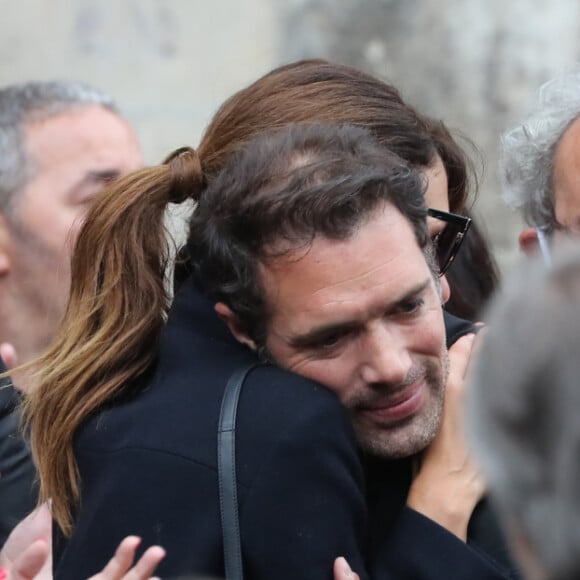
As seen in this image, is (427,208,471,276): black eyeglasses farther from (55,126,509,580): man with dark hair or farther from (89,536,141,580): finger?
(89,536,141,580): finger

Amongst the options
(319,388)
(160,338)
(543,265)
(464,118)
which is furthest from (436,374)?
(464,118)

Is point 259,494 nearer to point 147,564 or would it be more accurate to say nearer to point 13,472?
point 147,564

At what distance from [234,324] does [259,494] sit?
1.37ft

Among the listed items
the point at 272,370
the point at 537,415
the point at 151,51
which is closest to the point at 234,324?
the point at 272,370

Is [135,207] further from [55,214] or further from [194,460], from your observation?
[55,214]

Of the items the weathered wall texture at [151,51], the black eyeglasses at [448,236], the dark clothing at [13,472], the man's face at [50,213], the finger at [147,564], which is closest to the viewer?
the finger at [147,564]

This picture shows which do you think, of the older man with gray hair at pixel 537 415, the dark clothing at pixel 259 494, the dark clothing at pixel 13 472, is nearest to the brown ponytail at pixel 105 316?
the dark clothing at pixel 259 494

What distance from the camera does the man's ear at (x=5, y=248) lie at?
3.55m

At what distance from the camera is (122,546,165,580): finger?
6.23 feet

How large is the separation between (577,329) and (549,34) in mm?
5067

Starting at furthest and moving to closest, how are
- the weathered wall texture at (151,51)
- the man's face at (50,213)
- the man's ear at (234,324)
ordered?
the weathered wall texture at (151,51) < the man's face at (50,213) < the man's ear at (234,324)

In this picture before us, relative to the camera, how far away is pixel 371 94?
8.91 feet

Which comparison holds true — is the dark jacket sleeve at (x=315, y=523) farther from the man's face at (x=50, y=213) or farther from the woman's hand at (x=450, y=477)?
the man's face at (x=50, y=213)

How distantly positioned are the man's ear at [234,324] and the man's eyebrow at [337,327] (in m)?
0.14
